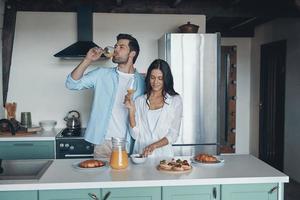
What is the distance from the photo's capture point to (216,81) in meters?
3.74

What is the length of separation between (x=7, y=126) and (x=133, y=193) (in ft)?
7.52

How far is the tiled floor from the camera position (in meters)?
4.04

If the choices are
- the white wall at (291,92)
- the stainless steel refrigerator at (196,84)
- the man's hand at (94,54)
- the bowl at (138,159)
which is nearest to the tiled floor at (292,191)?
the white wall at (291,92)

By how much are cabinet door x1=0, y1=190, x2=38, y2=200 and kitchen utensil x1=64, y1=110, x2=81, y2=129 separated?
203cm

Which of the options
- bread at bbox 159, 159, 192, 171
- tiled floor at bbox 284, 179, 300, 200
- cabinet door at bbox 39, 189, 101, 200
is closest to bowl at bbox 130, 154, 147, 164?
bread at bbox 159, 159, 192, 171

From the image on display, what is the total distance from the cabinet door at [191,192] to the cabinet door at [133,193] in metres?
0.05

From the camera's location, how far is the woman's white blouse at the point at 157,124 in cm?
226

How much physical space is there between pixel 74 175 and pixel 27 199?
0.26 meters

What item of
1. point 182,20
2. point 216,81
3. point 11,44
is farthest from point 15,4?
point 216,81

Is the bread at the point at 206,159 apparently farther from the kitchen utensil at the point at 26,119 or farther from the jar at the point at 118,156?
the kitchen utensil at the point at 26,119

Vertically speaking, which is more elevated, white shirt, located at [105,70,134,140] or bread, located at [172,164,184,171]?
white shirt, located at [105,70,134,140]

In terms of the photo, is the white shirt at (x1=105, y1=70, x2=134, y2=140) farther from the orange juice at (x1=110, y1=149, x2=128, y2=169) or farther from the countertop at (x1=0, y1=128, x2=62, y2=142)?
the countertop at (x1=0, y1=128, x2=62, y2=142)

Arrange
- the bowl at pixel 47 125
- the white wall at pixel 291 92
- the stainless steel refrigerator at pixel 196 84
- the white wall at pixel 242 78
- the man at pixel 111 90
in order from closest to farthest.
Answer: the man at pixel 111 90 → the stainless steel refrigerator at pixel 196 84 → the bowl at pixel 47 125 → the white wall at pixel 291 92 → the white wall at pixel 242 78

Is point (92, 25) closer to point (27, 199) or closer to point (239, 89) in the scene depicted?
point (27, 199)
